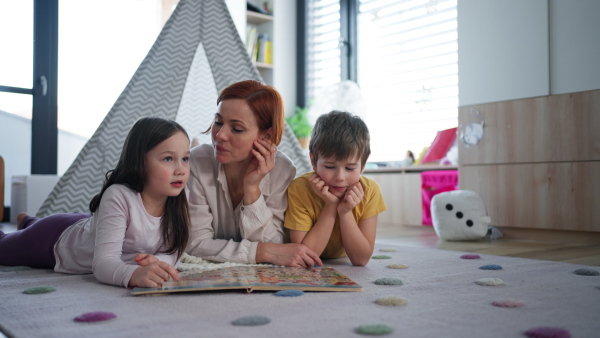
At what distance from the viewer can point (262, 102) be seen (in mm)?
1453

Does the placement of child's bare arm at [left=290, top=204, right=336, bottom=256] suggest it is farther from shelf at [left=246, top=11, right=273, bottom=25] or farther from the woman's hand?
shelf at [left=246, top=11, right=273, bottom=25]

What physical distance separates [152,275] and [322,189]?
486mm

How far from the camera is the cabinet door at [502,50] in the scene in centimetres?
232

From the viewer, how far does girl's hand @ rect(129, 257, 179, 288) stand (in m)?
1.10

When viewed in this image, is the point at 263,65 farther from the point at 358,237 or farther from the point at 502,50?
the point at 358,237

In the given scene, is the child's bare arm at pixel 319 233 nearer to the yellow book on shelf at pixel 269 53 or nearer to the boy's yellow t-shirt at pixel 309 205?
the boy's yellow t-shirt at pixel 309 205

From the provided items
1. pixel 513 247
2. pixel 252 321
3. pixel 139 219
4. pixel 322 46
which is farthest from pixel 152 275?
pixel 322 46

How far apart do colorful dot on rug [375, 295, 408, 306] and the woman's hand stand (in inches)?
20.7

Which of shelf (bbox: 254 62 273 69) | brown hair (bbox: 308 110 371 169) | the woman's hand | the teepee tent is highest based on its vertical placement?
shelf (bbox: 254 62 273 69)

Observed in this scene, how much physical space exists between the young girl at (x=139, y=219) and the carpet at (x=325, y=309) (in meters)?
0.05

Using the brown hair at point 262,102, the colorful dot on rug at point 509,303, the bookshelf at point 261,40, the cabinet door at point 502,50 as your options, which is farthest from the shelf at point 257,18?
the colorful dot on rug at point 509,303

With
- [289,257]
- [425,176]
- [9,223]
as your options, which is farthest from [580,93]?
[9,223]

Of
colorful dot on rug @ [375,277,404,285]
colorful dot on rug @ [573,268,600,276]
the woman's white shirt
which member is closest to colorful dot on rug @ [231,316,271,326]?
colorful dot on rug @ [375,277,404,285]

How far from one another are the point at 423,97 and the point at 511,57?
1.10m
